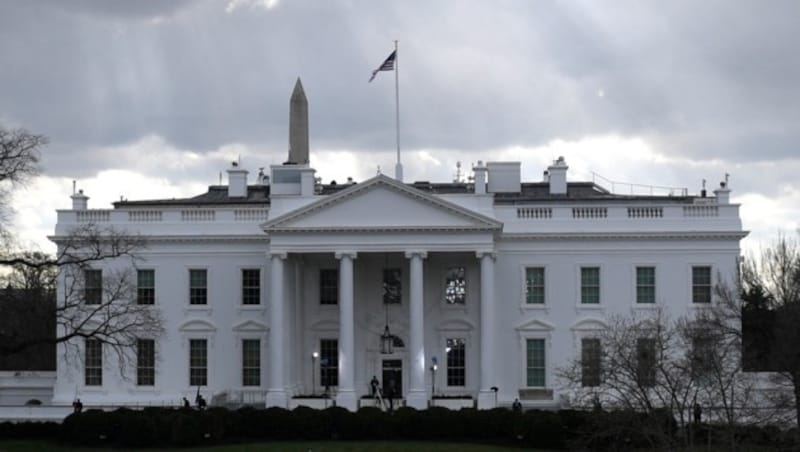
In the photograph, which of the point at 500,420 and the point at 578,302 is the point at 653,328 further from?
the point at 578,302

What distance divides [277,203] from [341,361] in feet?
25.5

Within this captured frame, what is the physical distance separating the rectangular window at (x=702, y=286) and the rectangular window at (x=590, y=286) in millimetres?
4306

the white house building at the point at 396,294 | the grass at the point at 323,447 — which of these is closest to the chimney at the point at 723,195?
the white house building at the point at 396,294

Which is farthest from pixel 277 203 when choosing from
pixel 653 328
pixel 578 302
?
pixel 653 328

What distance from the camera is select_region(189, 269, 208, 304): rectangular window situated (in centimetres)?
5841

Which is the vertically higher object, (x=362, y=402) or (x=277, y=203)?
(x=277, y=203)

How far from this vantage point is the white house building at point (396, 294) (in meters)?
57.0

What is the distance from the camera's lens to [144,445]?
44188 millimetres

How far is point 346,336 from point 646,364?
19.8m

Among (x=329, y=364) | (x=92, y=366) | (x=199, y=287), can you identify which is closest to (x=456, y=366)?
(x=329, y=364)

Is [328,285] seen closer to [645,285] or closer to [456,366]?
[456,366]

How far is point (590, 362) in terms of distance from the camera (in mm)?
44188

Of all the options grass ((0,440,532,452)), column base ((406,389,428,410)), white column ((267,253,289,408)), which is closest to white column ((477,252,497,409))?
column base ((406,389,428,410))

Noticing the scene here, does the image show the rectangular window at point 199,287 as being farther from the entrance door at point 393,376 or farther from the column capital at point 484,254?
the column capital at point 484,254
